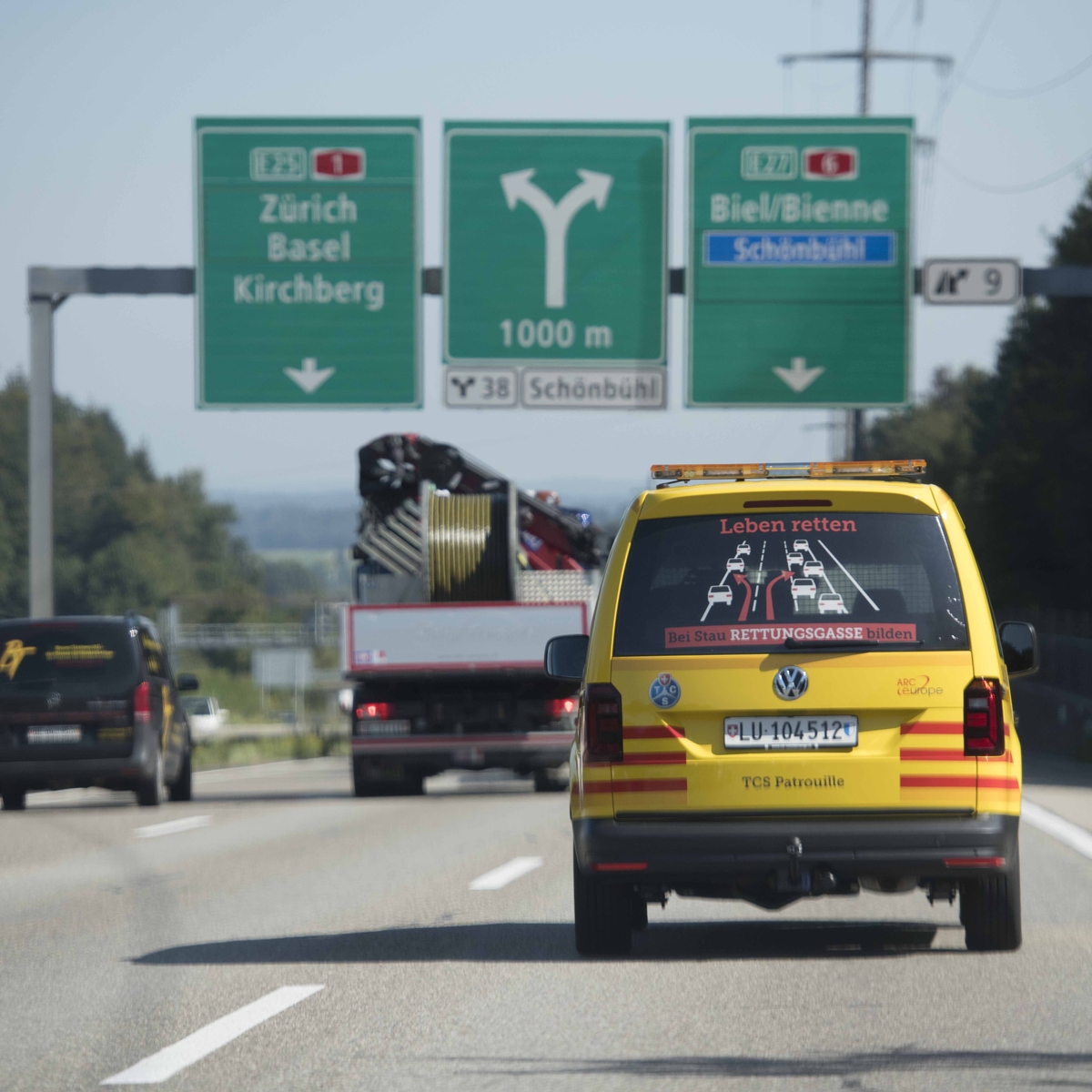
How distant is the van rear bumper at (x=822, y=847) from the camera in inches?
326

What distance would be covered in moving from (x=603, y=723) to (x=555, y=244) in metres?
15.5

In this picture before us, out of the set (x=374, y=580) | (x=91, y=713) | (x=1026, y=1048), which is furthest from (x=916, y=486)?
(x=374, y=580)

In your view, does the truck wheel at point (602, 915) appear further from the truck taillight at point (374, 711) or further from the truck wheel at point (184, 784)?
the truck wheel at point (184, 784)

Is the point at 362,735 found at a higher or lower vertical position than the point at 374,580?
lower

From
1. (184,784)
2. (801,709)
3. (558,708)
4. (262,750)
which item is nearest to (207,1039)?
(801,709)

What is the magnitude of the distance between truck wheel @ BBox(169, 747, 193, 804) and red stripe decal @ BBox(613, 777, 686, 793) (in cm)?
1451

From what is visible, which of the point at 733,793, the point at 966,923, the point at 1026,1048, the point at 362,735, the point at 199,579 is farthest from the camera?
the point at 199,579

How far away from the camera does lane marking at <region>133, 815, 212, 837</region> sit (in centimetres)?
1723

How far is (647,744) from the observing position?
839 cm

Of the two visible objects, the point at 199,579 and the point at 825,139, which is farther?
the point at 199,579

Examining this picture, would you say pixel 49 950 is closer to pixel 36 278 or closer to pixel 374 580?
pixel 374 580

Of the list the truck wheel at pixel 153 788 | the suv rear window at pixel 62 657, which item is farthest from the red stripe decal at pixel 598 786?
the truck wheel at pixel 153 788

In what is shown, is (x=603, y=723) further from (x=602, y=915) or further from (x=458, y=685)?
(x=458, y=685)

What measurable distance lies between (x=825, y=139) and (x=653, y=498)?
616 inches
